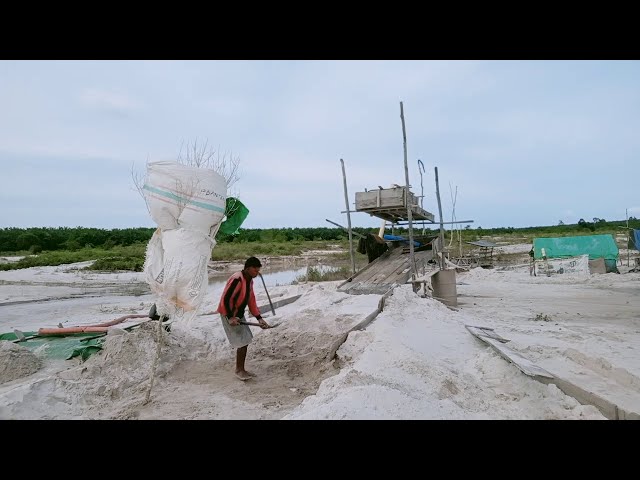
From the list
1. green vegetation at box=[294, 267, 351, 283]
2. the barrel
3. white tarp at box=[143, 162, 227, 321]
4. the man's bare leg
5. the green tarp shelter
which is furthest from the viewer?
the green tarp shelter

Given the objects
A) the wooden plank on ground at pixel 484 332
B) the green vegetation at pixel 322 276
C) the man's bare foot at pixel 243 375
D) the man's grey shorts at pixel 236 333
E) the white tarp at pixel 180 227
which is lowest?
the man's bare foot at pixel 243 375

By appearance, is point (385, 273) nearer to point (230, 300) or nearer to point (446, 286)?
point (446, 286)

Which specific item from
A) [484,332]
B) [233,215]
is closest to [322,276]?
[484,332]

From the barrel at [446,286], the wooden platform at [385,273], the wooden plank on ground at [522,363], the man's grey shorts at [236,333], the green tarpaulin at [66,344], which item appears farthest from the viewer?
the barrel at [446,286]

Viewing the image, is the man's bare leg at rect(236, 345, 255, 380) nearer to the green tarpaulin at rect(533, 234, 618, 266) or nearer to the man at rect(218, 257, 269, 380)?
the man at rect(218, 257, 269, 380)

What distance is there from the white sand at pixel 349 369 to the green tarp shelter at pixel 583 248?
769 cm

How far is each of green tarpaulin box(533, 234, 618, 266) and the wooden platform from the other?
8750 mm

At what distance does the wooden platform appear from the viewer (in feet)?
27.3

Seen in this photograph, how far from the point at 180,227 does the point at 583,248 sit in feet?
53.6

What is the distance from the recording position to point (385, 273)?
929cm

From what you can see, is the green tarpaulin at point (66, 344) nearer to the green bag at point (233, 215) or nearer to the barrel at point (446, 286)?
the green bag at point (233, 215)

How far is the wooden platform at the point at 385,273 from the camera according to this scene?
27.3ft

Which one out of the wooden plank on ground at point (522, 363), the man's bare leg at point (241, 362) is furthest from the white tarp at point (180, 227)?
the wooden plank on ground at point (522, 363)


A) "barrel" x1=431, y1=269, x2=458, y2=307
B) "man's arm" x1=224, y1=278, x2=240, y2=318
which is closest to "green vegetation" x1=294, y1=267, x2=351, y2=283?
"barrel" x1=431, y1=269, x2=458, y2=307
